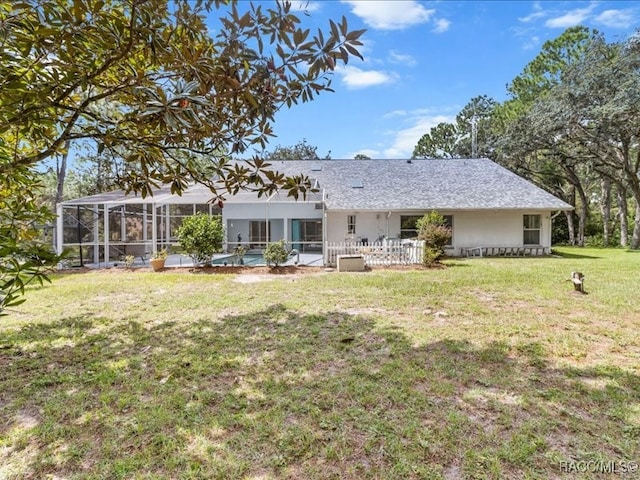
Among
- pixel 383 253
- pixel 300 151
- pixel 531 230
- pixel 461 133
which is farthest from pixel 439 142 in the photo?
pixel 383 253

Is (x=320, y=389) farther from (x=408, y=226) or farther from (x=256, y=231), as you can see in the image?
(x=256, y=231)

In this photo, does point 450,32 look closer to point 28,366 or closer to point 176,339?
point 176,339

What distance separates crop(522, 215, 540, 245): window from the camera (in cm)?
1969

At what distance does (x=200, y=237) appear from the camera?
13.6 m

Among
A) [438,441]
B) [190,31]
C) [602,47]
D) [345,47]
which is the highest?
[602,47]

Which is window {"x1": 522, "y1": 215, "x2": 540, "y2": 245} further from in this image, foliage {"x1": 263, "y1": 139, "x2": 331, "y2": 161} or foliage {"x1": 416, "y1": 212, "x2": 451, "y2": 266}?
foliage {"x1": 263, "y1": 139, "x2": 331, "y2": 161}

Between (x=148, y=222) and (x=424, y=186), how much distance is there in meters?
16.1

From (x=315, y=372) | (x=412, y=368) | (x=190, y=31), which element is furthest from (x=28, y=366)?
(x=412, y=368)

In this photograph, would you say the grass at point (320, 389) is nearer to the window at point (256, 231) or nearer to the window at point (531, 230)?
the window at point (531, 230)

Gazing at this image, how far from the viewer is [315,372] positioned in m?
4.45

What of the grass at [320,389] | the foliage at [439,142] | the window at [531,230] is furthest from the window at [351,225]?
the foliage at [439,142]

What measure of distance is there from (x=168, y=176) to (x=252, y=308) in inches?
184

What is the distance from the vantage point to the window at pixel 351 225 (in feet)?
65.2

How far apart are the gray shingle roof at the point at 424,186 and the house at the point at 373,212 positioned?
0.18 ft
